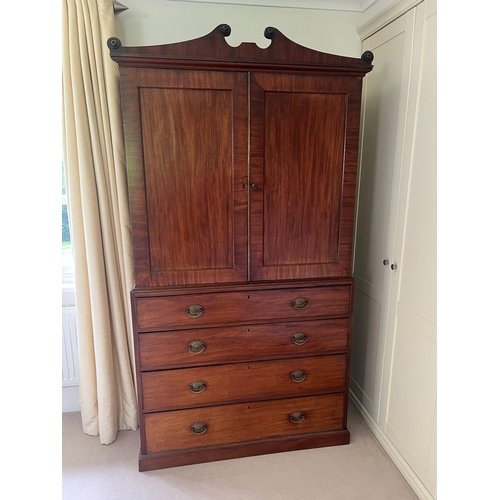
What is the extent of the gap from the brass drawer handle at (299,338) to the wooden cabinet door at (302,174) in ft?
0.97

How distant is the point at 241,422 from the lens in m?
1.78

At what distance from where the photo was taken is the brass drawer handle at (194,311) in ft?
5.33

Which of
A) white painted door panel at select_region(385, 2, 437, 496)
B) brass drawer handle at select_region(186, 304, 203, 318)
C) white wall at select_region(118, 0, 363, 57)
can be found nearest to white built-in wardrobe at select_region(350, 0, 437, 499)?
white painted door panel at select_region(385, 2, 437, 496)

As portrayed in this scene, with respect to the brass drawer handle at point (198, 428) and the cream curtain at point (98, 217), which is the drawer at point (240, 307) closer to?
the cream curtain at point (98, 217)

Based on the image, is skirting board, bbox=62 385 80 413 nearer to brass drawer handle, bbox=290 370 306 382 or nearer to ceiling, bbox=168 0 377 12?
brass drawer handle, bbox=290 370 306 382

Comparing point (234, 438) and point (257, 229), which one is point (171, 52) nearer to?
point (257, 229)

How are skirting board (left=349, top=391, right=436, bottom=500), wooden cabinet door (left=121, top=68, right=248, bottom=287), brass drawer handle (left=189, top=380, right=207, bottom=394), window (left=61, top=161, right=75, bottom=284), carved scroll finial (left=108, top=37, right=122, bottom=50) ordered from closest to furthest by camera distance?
carved scroll finial (left=108, top=37, right=122, bottom=50), wooden cabinet door (left=121, top=68, right=248, bottom=287), skirting board (left=349, top=391, right=436, bottom=500), brass drawer handle (left=189, top=380, right=207, bottom=394), window (left=61, top=161, right=75, bottom=284)

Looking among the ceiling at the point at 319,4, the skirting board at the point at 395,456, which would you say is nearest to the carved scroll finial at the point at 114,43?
the ceiling at the point at 319,4

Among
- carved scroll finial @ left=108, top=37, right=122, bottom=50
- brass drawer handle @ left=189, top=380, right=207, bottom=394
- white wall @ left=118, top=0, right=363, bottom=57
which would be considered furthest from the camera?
white wall @ left=118, top=0, right=363, bottom=57

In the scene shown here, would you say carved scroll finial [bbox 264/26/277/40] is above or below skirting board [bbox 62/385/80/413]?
above

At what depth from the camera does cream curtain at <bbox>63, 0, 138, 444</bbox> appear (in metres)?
1.66

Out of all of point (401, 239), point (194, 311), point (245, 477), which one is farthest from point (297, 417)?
point (401, 239)
